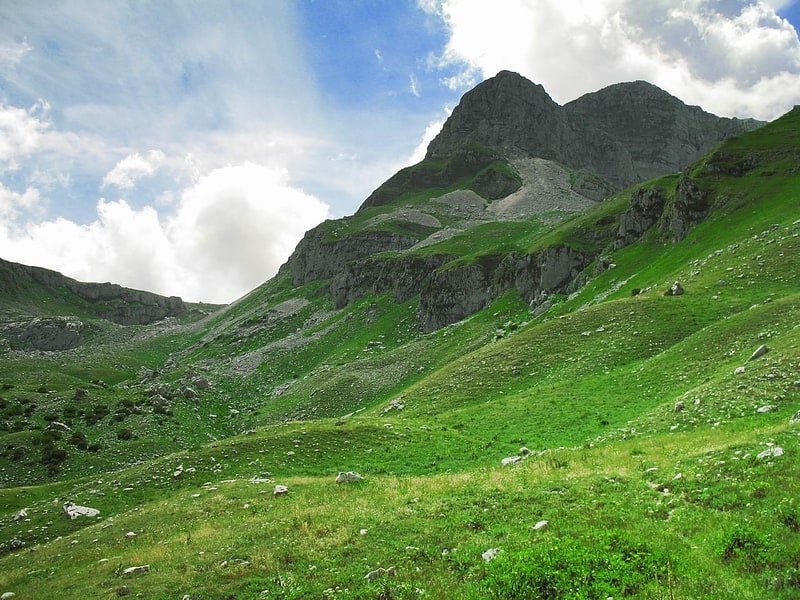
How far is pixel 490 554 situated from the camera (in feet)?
42.1

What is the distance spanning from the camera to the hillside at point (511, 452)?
490 inches

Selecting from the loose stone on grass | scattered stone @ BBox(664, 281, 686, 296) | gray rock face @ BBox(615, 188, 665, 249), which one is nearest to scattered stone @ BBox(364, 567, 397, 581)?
the loose stone on grass

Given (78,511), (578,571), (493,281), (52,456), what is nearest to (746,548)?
(578,571)

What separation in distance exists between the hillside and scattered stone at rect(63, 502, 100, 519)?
0.58 m

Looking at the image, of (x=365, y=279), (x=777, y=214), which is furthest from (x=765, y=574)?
(x=365, y=279)

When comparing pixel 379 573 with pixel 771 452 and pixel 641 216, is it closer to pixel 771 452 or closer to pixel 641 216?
pixel 771 452

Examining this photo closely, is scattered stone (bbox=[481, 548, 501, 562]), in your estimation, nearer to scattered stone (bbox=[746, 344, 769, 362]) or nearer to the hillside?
the hillside

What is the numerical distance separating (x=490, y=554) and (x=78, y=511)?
1062 inches

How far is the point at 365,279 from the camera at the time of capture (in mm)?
141625

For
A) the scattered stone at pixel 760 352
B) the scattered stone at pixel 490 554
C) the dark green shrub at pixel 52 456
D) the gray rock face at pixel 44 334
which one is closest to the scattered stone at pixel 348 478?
the scattered stone at pixel 490 554

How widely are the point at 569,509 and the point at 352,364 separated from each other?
68.0 m

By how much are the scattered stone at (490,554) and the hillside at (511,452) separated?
325 mm

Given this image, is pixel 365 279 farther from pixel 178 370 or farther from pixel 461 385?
pixel 461 385

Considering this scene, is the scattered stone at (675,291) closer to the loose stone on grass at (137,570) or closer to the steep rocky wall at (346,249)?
the loose stone on grass at (137,570)
